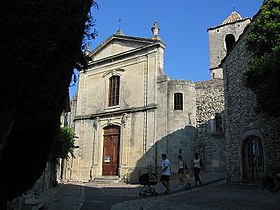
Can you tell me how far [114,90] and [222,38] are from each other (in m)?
17.1

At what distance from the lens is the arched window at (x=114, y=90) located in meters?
23.5

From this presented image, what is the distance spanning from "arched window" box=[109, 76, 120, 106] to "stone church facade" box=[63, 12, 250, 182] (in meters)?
0.02

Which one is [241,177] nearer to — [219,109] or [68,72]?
[219,109]

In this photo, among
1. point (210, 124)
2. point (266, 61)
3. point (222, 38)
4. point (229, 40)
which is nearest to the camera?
point (266, 61)

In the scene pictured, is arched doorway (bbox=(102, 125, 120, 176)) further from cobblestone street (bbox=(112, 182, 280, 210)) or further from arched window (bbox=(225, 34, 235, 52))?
arched window (bbox=(225, 34, 235, 52))

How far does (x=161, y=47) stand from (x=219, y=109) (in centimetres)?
581

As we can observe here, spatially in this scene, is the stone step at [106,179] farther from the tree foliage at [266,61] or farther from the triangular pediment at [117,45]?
the tree foliage at [266,61]

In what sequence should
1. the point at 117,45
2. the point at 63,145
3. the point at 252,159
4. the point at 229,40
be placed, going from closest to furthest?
the point at 252,159 → the point at 63,145 → the point at 117,45 → the point at 229,40

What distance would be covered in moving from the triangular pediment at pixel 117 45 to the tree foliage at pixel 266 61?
1256cm

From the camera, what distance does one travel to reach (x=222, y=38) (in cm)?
3512

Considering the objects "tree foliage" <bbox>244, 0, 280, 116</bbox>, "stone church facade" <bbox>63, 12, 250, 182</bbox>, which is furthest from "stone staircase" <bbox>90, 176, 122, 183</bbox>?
"tree foliage" <bbox>244, 0, 280, 116</bbox>

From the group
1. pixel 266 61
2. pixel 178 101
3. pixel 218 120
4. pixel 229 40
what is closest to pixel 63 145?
pixel 178 101

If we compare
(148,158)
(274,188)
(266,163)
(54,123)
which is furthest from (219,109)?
(54,123)

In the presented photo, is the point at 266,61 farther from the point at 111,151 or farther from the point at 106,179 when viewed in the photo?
the point at 111,151
